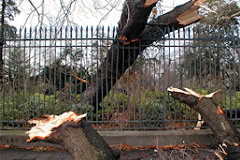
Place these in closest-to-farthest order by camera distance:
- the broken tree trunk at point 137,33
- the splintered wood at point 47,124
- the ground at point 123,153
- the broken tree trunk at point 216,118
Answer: the splintered wood at point 47,124 < the broken tree trunk at point 216,118 < the ground at point 123,153 < the broken tree trunk at point 137,33

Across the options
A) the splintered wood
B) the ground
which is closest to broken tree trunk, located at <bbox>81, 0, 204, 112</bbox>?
the ground

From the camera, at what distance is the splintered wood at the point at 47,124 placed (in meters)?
2.16

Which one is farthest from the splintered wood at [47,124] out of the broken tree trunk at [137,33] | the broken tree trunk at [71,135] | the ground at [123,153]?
the broken tree trunk at [137,33]

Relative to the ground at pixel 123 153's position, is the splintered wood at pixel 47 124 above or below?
above

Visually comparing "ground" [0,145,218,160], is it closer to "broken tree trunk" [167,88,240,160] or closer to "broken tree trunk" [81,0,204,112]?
"broken tree trunk" [167,88,240,160]

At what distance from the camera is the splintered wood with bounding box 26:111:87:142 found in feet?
7.08

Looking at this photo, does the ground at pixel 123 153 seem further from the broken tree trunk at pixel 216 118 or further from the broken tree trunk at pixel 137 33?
the broken tree trunk at pixel 137 33

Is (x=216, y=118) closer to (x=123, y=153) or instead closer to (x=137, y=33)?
(x=123, y=153)

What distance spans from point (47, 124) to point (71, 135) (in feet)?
1.01

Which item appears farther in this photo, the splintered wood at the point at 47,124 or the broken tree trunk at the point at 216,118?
the broken tree trunk at the point at 216,118

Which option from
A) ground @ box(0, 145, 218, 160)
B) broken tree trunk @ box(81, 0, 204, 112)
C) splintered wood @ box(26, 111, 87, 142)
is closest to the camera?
splintered wood @ box(26, 111, 87, 142)

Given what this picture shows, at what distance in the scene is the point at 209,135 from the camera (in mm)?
4355

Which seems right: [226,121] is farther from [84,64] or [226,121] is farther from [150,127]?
[84,64]

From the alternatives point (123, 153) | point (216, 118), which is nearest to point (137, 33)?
point (216, 118)
